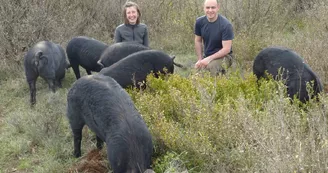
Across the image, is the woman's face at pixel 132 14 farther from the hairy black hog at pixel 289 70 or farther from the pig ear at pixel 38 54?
the hairy black hog at pixel 289 70

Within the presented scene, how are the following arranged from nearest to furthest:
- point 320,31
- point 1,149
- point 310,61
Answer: point 1,149
point 310,61
point 320,31

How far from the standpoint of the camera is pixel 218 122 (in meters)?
4.39

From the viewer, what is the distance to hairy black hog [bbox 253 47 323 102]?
546cm

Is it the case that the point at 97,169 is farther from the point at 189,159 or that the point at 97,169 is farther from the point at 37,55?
the point at 37,55

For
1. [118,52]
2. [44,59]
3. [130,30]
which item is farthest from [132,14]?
[44,59]

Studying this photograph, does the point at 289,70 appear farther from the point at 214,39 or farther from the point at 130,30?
the point at 130,30

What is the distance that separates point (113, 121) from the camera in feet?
13.7

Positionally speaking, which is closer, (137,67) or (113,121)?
(113,121)

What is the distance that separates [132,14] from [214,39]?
1689 millimetres

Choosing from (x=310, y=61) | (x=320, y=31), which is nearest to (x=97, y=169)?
(x=310, y=61)

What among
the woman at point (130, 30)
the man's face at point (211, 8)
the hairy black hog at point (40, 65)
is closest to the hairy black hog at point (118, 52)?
the woman at point (130, 30)

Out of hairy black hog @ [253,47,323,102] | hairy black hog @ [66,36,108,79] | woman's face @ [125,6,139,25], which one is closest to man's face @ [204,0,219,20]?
hairy black hog @ [253,47,323,102]

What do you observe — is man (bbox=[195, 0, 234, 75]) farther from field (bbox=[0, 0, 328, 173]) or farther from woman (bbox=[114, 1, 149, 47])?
woman (bbox=[114, 1, 149, 47])

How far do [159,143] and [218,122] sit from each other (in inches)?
29.5
